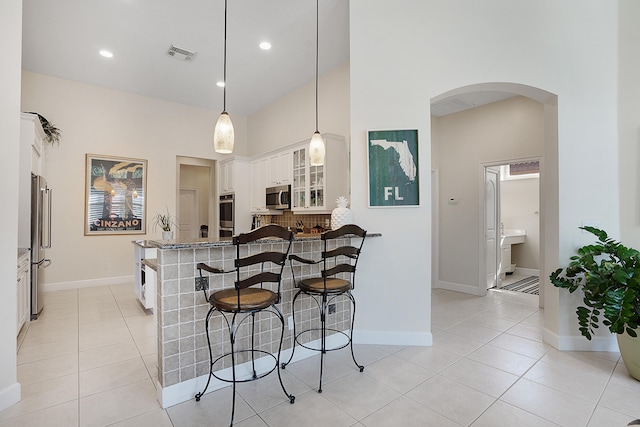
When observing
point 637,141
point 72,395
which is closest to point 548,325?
point 637,141

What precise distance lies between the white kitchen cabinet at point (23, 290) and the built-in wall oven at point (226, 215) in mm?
2972

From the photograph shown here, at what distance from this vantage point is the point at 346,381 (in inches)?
92.6

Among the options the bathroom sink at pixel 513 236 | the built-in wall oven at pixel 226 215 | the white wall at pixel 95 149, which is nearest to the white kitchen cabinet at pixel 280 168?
the built-in wall oven at pixel 226 215

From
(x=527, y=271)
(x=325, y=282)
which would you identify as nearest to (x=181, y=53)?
(x=325, y=282)

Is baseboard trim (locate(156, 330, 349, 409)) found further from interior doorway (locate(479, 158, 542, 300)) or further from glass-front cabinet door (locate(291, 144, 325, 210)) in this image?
interior doorway (locate(479, 158, 542, 300))

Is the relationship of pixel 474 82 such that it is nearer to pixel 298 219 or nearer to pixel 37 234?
pixel 298 219

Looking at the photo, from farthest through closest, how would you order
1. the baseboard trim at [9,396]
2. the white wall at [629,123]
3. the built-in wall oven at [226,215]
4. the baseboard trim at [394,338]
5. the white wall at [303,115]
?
the built-in wall oven at [226,215]
the white wall at [303,115]
the baseboard trim at [394,338]
the white wall at [629,123]
the baseboard trim at [9,396]

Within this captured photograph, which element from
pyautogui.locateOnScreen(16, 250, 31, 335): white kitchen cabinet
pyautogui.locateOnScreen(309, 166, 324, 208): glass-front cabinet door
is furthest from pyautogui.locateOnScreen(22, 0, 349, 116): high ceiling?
pyautogui.locateOnScreen(16, 250, 31, 335): white kitchen cabinet

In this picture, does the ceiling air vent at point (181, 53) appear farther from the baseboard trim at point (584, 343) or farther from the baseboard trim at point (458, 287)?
the baseboard trim at point (584, 343)

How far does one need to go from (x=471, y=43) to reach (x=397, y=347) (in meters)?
3.07

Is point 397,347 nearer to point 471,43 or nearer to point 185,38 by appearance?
point 471,43

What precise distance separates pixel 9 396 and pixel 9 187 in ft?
4.57

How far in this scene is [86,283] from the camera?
530 cm

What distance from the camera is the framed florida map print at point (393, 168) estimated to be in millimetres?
3027
